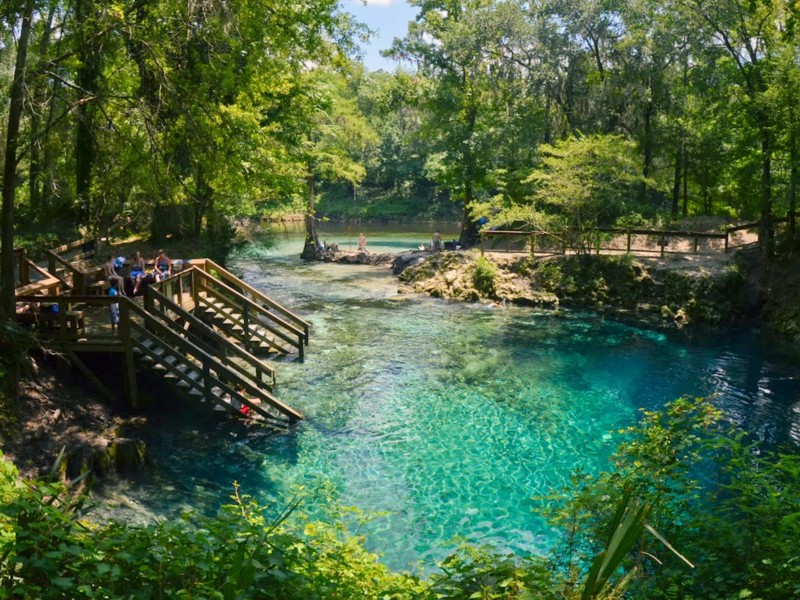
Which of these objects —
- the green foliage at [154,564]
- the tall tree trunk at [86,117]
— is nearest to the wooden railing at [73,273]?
the tall tree trunk at [86,117]

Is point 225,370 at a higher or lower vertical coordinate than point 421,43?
lower

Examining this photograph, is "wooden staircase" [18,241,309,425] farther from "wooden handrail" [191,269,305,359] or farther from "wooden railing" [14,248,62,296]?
"wooden handrail" [191,269,305,359]

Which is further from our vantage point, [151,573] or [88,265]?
[88,265]

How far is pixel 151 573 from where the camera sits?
14.8 ft

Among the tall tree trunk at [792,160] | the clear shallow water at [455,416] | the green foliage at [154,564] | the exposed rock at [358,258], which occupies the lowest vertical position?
the clear shallow water at [455,416]

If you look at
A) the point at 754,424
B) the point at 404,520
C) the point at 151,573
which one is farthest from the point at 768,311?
the point at 151,573

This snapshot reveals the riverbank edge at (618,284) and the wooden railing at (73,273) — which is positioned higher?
the wooden railing at (73,273)

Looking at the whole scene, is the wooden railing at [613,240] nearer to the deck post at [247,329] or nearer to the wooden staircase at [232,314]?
the wooden staircase at [232,314]

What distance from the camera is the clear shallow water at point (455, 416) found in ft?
33.1

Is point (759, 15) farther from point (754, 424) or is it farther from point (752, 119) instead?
point (754, 424)

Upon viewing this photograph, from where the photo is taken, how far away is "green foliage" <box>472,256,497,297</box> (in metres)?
27.1

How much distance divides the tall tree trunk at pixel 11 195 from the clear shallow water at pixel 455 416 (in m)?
2.88

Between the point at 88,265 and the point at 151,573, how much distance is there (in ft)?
58.0

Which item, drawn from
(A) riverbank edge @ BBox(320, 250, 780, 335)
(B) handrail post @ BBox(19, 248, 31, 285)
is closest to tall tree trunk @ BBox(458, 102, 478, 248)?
(A) riverbank edge @ BBox(320, 250, 780, 335)
